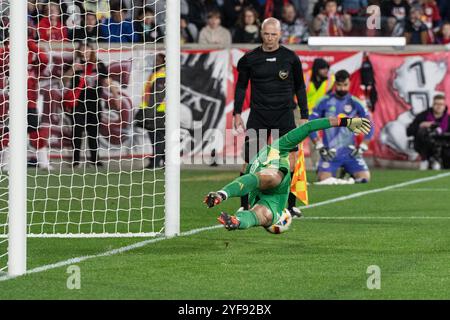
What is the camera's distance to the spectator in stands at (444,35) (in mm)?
24344

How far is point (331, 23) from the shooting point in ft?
79.1

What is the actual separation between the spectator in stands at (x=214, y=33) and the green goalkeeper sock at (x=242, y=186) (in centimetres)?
1406

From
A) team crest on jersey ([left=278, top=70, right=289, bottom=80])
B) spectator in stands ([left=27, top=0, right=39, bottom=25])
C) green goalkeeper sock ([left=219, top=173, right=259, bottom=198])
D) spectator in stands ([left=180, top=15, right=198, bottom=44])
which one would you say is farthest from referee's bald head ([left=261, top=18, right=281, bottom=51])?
spectator in stands ([left=180, top=15, right=198, bottom=44])

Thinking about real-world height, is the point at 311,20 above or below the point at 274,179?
above

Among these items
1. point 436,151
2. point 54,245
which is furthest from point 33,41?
point 436,151

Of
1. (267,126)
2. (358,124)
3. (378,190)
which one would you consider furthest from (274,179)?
(378,190)

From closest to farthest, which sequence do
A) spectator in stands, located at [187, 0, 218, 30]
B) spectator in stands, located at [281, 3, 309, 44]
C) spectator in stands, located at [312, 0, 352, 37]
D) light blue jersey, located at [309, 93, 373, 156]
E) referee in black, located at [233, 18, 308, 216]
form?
referee in black, located at [233, 18, 308, 216], light blue jersey, located at [309, 93, 373, 156], spectator in stands, located at [312, 0, 352, 37], spectator in stands, located at [281, 3, 309, 44], spectator in stands, located at [187, 0, 218, 30]

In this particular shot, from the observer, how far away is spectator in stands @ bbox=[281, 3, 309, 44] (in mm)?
24094

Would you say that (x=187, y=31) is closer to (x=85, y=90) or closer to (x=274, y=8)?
(x=274, y=8)

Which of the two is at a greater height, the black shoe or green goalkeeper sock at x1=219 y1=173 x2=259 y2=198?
green goalkeeper sock at x1=219 y1=173 x2=259 y2=198

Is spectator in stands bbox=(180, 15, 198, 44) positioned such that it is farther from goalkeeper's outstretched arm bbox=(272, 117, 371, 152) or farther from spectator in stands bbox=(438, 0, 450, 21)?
goalkeeper's outstretched arm bbox=(272, 117, 371, 152)

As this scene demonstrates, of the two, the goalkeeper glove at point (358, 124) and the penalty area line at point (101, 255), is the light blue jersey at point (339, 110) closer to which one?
the penalty area line at point (101, 255)

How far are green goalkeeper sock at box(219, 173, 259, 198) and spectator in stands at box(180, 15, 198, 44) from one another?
14.6 m

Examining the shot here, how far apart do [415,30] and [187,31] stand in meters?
4.61
